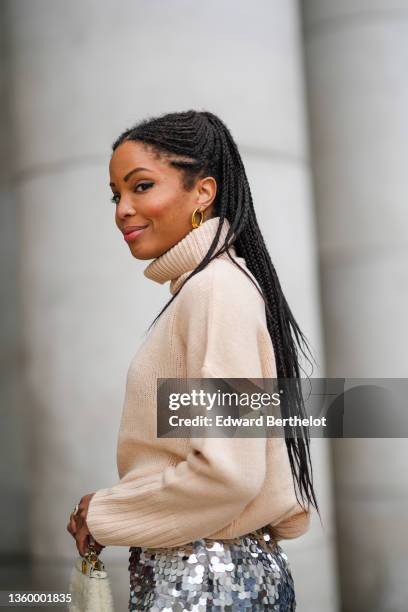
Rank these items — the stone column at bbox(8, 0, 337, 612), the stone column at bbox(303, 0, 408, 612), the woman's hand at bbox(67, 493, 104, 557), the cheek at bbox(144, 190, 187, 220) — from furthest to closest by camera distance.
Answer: the stone column at bbox(303, 0, 408, 612) < the stone column at bbox(8, 0, 337, 612) < the cheek at bbox(144, 190, 187, 220) < the woman's hand at bbox(67, 493, 104, 557)

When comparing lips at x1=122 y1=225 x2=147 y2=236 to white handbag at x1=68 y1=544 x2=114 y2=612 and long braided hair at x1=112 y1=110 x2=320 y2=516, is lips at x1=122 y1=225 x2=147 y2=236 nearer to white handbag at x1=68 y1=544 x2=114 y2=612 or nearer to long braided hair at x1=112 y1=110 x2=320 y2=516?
long braided hair at x1=112 y1=110 x2=320 y2=516

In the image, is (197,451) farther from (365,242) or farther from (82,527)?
(365,242)

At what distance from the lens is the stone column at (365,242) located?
381cm

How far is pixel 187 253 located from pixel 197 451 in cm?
42

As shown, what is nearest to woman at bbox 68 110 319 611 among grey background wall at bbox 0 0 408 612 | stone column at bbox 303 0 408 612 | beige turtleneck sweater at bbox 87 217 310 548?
beige turtleneck sweater at bbox 87 217 310 548

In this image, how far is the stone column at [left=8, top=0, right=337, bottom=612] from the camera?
3463mm

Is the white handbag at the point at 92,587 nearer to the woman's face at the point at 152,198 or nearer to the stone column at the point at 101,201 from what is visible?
the woman's face at the point at 152,198

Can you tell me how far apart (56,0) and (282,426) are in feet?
8.56

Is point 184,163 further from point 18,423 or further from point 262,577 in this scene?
point 18,423

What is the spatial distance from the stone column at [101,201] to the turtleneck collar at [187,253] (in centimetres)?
170

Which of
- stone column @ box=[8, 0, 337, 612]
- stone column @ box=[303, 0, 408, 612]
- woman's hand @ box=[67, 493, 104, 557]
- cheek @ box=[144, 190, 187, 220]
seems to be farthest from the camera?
stone column @ box=[303, 0, 408, 612]

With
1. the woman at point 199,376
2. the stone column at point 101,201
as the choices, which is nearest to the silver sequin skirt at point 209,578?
the woman at point 199,376

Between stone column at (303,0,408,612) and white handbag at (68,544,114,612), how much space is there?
2.34 metres

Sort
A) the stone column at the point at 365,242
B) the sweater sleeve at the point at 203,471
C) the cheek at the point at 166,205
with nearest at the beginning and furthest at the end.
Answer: the sweater sleeve at the point at 203,471
the cheek at the point at 166,205
the stone column at the point at 365,242
